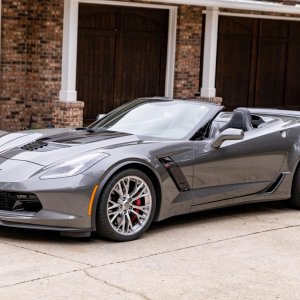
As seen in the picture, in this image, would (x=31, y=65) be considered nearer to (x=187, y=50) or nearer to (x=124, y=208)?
(x=187, y=50)

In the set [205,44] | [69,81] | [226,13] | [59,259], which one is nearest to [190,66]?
[205,44]

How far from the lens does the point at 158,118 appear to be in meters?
8.73

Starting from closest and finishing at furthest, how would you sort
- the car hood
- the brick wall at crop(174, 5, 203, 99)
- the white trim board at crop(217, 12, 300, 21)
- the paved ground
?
the paved ground, the car hood, the brick wall at crop(174, 5, 203, 99), the white trim board at crop(217, 12, 300, 21)

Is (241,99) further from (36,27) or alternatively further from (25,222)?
(25,222)

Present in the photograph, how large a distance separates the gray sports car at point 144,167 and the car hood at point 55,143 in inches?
0.4

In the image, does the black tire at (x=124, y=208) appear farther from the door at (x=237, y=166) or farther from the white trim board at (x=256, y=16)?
the white trim board at (x=256, y=16)

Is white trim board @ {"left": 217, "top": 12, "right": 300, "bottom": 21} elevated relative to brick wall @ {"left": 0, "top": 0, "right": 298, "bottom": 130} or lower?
elevated

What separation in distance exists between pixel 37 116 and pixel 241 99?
6.69m

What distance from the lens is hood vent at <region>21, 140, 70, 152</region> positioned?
780cm

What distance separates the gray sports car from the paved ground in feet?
0.77

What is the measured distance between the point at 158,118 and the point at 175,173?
1004 millimetres

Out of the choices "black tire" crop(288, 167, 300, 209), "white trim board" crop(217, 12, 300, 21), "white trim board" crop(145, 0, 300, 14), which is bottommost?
"black tire" crop(288, 167, 300, 209)

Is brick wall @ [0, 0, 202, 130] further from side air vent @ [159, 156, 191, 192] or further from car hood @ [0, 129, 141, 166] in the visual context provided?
side air vent @ [159, 156, 191, 192]

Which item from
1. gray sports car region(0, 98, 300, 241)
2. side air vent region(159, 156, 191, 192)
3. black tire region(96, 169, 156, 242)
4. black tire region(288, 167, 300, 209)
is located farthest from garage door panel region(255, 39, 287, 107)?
black tire region(96, 169, 156, 242)
